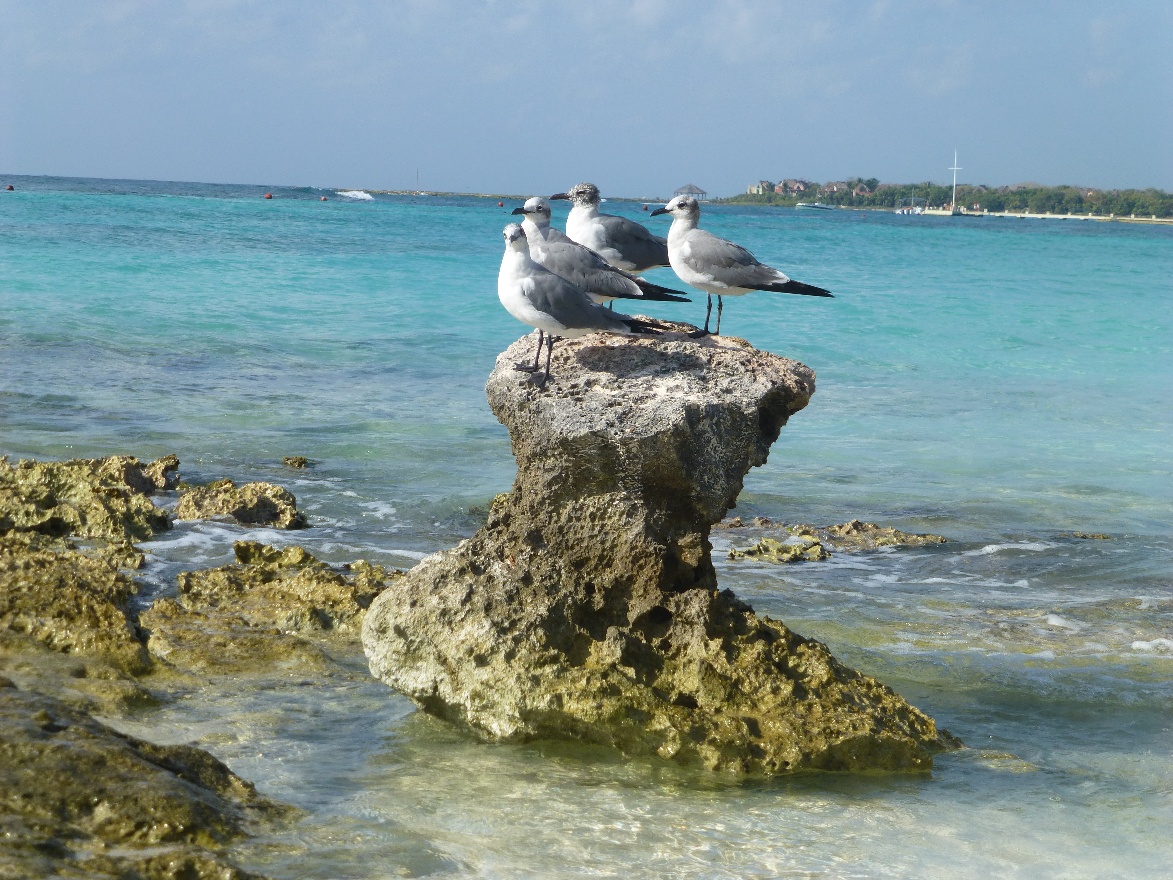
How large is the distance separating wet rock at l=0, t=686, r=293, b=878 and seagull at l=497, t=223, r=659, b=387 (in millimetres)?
1874

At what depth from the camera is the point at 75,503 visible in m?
7.37

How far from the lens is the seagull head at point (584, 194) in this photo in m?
6.17

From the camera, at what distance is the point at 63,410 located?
460 inches

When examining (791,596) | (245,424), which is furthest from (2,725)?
(245,424)

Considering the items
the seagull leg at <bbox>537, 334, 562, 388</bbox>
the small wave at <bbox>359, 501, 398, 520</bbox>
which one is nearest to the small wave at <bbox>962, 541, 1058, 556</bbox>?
the small wave at <bbox>359, 501, 398, 520</bbox>

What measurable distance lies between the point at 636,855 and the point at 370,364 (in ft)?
43.3

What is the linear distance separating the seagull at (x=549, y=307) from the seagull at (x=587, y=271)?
24cm

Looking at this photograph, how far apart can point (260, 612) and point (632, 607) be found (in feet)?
6.68

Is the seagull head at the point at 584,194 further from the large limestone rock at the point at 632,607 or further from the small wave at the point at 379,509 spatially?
the small wave at the point at 379,509

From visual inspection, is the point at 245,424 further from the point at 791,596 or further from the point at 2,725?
the point at 2,725

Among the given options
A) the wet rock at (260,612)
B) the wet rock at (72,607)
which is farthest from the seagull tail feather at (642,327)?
the wet rock at (72,607)

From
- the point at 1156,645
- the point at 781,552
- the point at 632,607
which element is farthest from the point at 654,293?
the point at 1156,645

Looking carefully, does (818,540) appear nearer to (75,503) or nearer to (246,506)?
(246,506)

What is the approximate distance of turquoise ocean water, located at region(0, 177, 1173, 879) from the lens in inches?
160
